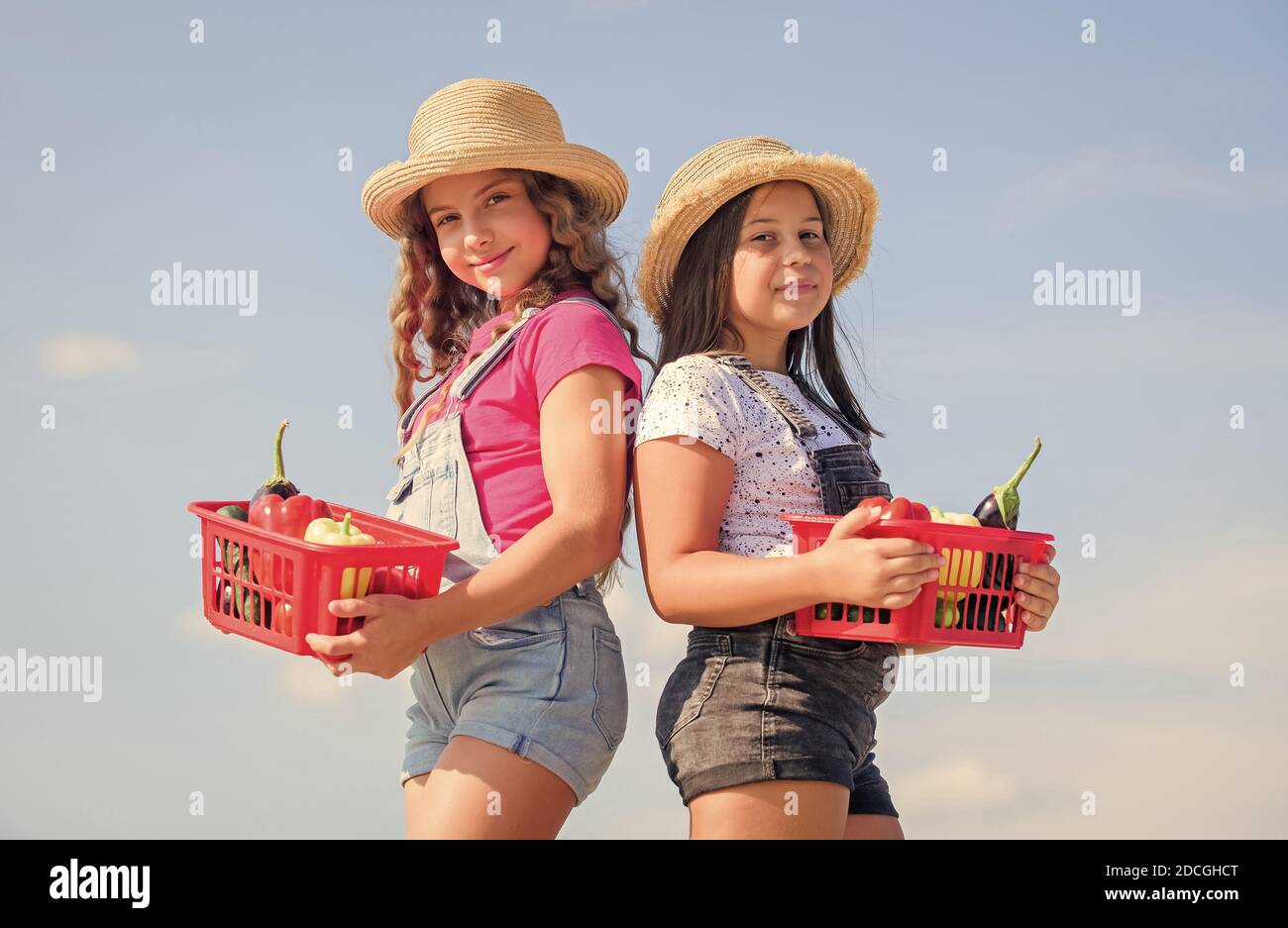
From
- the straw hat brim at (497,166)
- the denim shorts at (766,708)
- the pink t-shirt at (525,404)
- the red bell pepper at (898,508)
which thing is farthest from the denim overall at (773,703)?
the straw hat brim at (497,166)

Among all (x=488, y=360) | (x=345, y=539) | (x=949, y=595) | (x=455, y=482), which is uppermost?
(x=488, y=360)

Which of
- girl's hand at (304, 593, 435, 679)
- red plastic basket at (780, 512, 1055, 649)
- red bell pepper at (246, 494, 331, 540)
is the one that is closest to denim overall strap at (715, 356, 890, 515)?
red plastic basket at (780, 512, 1055, 649)

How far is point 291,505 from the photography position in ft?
13.9

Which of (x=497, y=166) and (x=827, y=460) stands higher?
(x=497, y=166)

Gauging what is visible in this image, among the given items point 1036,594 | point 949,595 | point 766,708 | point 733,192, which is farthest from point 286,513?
point 1036,594

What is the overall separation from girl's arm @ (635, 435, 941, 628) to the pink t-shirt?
23cm

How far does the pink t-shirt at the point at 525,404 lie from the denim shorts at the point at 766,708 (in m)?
0.63

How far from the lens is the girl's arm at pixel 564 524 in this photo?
13.3 feet

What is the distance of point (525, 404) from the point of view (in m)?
4.42

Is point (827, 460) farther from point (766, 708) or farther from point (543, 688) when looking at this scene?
point (543, 688)

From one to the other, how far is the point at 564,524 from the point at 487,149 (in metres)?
1.31

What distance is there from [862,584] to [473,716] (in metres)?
1.18

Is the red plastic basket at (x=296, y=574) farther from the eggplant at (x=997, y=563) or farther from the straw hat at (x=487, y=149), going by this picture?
the eggplant at (x=997, y=563)
